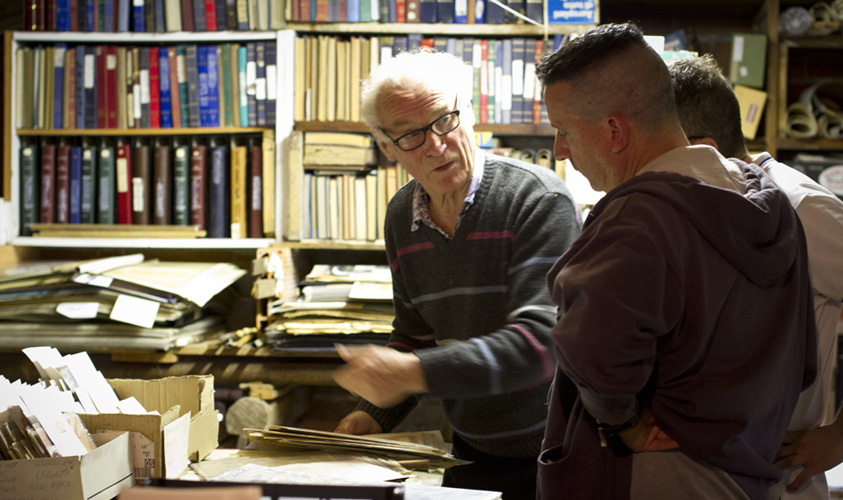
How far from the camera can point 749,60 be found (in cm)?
251

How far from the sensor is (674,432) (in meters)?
0.82

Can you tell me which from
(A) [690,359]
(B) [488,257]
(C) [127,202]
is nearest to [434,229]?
(B) [488,257]

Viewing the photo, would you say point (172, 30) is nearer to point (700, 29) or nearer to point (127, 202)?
point (127, 202)

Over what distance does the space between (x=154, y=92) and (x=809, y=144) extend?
248cm

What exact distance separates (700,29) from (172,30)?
211 centimetres

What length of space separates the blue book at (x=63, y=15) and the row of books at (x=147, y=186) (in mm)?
462

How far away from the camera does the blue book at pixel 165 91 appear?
8.56ft

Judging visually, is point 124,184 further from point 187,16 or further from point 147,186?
point 187,16

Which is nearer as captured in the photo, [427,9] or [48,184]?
[427,9]

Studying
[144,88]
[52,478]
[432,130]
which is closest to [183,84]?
[144,88]

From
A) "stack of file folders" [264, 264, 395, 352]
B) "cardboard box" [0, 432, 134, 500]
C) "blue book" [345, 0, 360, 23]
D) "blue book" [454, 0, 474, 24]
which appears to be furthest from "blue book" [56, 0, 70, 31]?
"cardboard box" [0, 432, 134, 500]

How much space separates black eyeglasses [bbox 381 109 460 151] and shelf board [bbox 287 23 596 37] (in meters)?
1.13

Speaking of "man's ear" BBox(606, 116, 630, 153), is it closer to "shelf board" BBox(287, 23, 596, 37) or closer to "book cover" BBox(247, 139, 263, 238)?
"shelf board" BBox(287, 23, 596, 37)

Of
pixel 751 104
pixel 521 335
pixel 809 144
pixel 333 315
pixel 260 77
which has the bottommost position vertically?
pixel 333 315
